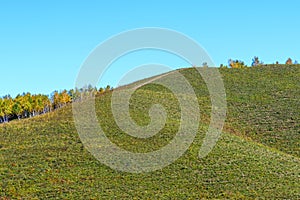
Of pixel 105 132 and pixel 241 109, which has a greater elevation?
pixel 241 109

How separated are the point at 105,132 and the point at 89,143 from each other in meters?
3.43

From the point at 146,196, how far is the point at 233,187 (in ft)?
21.8

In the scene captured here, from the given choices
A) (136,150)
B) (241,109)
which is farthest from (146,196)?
(241,109)

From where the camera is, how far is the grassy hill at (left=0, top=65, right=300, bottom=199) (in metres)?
37.7

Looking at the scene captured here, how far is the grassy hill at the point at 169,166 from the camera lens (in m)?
37.7

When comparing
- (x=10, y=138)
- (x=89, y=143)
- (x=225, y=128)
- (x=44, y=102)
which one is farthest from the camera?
(x=44, y=102)

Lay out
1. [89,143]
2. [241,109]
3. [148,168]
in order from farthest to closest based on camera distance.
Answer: [241,109]
[89,143]
[148,168]

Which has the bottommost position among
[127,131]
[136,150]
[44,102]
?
[136,150]

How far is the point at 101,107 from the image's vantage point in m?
61.1

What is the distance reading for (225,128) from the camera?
5797cm

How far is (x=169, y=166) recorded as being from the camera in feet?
140

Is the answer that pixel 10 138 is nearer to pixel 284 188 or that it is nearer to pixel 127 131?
pixel 127 131

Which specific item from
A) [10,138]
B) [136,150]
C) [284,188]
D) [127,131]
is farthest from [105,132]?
[284,188]

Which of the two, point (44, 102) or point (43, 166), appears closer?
point (43, 166)
